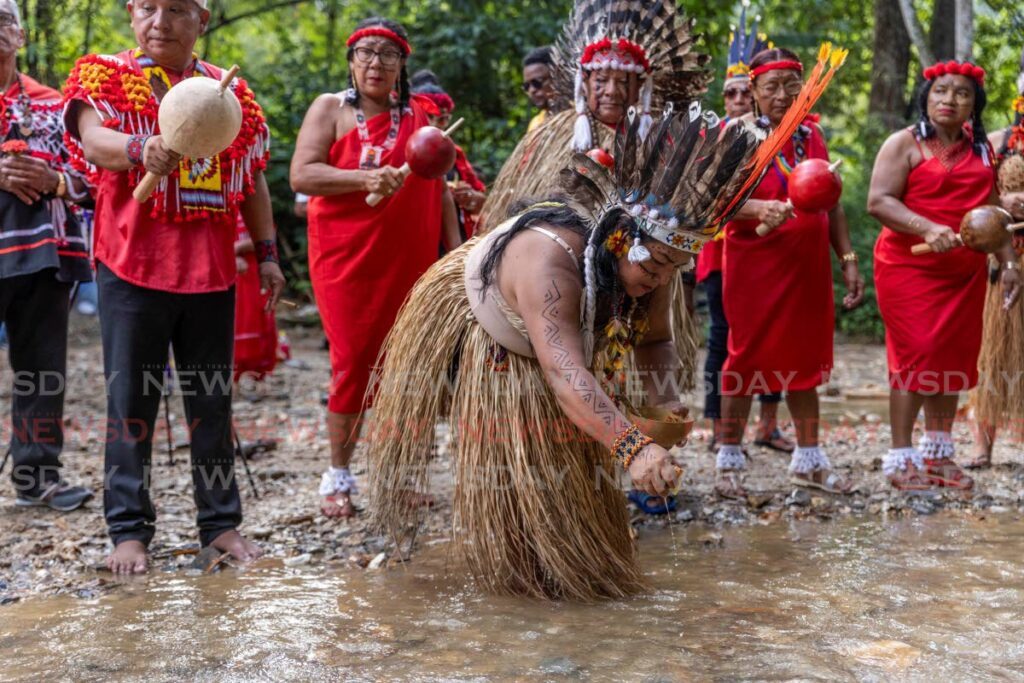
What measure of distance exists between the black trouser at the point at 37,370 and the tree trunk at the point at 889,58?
29.9ft

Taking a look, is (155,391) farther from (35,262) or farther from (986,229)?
(986,229)

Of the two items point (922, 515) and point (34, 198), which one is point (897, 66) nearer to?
point (922, 515)

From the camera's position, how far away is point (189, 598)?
3133mm

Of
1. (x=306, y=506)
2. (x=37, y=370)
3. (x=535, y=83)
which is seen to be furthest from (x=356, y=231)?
(x=535, y=83)

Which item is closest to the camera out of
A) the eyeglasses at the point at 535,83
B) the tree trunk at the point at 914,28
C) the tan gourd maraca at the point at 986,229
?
the tan gourd maraca at the point at 986,229

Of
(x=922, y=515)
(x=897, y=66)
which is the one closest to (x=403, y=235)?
(x=922, y=515)

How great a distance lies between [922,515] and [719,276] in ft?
5.52

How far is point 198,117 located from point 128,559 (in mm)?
1493

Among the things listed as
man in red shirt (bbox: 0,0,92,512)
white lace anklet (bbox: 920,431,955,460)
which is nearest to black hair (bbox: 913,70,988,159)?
white lace anklet (bbox: 920,431,955,460)

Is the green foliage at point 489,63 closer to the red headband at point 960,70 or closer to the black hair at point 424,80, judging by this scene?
the black hair at point 424,80

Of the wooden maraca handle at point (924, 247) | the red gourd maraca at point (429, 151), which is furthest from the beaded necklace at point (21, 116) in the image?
the wooden maraca handle at point (924, 247)

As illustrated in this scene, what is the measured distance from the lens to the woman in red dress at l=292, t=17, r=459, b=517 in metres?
4.12

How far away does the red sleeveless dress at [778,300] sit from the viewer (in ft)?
14.6

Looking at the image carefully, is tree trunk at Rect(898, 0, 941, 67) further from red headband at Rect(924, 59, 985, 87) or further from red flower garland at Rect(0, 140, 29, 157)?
red flower garland at Rect(0, 140, 29, 157)
